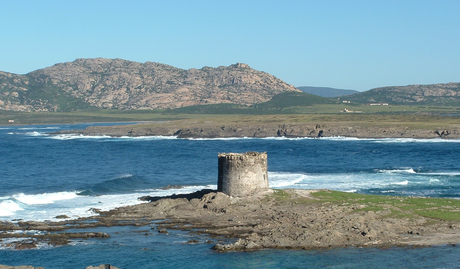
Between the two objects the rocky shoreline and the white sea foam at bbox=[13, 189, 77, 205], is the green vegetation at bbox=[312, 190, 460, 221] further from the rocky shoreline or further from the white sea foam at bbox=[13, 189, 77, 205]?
the rocky shoreline

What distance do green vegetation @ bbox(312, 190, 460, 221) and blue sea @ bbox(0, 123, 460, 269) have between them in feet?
16.9

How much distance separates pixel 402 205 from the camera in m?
34.2

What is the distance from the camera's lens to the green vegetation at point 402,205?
106ft

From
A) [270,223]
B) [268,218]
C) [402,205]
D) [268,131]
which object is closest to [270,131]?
[268,131]

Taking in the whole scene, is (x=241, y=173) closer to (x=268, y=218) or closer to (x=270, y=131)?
(x=268, y=218)

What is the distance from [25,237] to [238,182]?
1272cm

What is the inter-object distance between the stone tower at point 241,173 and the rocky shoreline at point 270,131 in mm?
89905

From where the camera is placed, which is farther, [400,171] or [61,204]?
[400,171]

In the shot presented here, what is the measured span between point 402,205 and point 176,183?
27.4m

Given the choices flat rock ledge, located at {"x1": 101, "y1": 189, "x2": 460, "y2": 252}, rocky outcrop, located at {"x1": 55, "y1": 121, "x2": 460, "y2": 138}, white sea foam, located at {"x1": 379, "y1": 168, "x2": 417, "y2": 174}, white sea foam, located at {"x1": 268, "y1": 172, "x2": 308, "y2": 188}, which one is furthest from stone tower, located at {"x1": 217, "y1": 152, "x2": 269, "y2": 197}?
rocky outcrop, located at {"x1": 55, "y1": 121, "x2": 460, "y2": 138}

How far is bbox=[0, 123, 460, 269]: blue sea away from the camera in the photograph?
26.6 meters

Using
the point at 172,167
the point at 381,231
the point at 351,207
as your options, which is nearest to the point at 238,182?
the point at 351,207

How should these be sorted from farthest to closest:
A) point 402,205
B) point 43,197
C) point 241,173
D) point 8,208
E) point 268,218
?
point 43,197 < point 8,208 < point 241,173 < point 402,205 < point 268,218

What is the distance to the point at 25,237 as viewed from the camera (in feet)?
103
